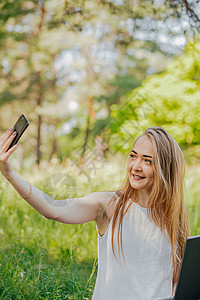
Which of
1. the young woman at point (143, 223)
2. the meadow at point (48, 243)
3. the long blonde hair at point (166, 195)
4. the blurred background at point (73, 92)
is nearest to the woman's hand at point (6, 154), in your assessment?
the young woman at point (143, 223)

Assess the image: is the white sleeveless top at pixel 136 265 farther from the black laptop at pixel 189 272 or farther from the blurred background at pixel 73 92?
the blurred background at pixel 73 92

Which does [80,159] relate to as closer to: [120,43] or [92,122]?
[92,122]

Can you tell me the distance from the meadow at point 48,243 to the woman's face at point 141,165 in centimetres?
98

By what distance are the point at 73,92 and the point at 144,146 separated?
1.64m

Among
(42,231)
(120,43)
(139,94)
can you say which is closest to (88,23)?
(120,43)

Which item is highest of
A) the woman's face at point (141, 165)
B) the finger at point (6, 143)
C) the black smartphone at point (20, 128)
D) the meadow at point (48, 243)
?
the black smartphone at point (20, 128)

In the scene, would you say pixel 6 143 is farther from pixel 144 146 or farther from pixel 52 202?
pixel 144 146

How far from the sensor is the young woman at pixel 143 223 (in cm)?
130

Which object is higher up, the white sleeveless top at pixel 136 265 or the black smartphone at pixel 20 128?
the black smartphone at pixel 20 128

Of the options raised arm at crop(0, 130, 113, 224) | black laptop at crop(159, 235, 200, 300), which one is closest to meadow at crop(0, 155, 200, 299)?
raised arm at crop(0, 130, 113, 224)

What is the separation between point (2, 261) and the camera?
2309 mm

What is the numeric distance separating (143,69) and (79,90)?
2.04 ft

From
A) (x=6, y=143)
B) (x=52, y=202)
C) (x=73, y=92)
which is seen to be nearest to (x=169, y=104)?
(x=73, y=92)

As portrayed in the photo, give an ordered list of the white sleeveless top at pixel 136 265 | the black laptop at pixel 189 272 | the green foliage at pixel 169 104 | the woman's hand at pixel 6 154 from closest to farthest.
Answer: the black laptop at pixel 189 272, the woman's hand at pixel 6 154, the white sleeveless top at pixel 136 265, the green foliage at pixel 169 104
